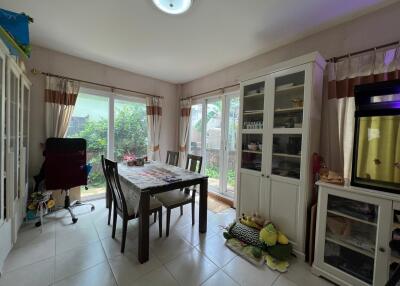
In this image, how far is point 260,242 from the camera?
1.88 m

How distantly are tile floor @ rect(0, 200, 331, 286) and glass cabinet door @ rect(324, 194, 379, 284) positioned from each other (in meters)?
0.26

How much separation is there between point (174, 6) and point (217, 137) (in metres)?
2.30

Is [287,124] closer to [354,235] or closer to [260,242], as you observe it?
[354,235]

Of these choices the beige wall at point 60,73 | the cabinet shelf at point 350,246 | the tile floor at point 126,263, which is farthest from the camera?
the beige wall at point 60,73

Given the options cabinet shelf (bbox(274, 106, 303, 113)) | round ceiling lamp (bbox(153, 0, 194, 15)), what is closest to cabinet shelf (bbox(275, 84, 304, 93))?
cabinet shelf (bbox(274, 106, 303, 113))

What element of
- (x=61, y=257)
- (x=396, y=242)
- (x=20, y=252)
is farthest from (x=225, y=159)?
(x=20, y=252)

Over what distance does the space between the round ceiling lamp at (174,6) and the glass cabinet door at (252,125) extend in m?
1.20

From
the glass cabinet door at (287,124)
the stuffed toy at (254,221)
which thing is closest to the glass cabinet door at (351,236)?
the glass cabinet door at (287,124)

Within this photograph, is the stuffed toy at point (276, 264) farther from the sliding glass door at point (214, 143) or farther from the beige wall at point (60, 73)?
the beige wall at point (60, 73)

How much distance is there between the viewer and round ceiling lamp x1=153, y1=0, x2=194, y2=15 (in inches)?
64.9

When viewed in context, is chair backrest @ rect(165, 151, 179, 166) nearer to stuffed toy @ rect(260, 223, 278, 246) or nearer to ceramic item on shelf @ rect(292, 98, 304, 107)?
stuffed toy @ rect(260, 223, 278, 246)

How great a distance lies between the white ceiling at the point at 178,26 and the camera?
1.72 metres

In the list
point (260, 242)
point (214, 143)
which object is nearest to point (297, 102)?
point (260, 242)

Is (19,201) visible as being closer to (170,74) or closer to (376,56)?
(170,74)
